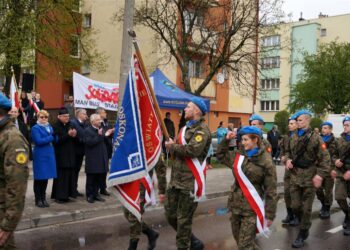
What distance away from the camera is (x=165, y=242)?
22.6 ft

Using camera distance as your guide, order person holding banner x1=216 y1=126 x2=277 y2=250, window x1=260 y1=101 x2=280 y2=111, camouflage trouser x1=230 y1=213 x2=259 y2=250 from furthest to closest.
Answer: window x1=260 y1=101 x2=280 y2=111 < person holding banner x1=216 y1=126 x2=277 y2=250 < camouflage trouser x1=230 y1=213 x2=259 y2=250

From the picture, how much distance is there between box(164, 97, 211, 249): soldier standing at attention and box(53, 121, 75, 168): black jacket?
13.6 feet

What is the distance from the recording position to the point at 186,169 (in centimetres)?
548

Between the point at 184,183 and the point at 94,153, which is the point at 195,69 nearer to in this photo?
the point at 94,153

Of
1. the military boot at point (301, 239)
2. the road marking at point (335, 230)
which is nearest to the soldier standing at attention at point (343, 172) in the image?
the road marking at point (335, 230)

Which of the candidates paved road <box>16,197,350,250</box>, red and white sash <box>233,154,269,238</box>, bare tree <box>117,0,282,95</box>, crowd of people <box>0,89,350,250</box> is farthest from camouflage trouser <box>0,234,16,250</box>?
bare tree <box>117,0,282,95</box>

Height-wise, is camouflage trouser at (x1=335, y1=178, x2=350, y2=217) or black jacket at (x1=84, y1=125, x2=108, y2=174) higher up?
black jacket at (x1=84, y1=125, x2=108, y2=174)

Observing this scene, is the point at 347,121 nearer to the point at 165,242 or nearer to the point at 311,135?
the point at 311,135

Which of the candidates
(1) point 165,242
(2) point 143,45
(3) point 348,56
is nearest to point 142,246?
(1) point 165,242

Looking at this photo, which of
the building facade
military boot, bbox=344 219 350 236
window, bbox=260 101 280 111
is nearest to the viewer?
military boot, bbox=344 219 350 236

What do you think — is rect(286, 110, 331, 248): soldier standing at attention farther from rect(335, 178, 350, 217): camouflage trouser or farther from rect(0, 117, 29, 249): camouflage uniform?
rect(0, 117, 29, 249): camouflage uniform

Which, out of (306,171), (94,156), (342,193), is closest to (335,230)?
(342,193)

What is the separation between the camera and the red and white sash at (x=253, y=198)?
4.85 metres

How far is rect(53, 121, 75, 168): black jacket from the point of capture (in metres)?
9.11
